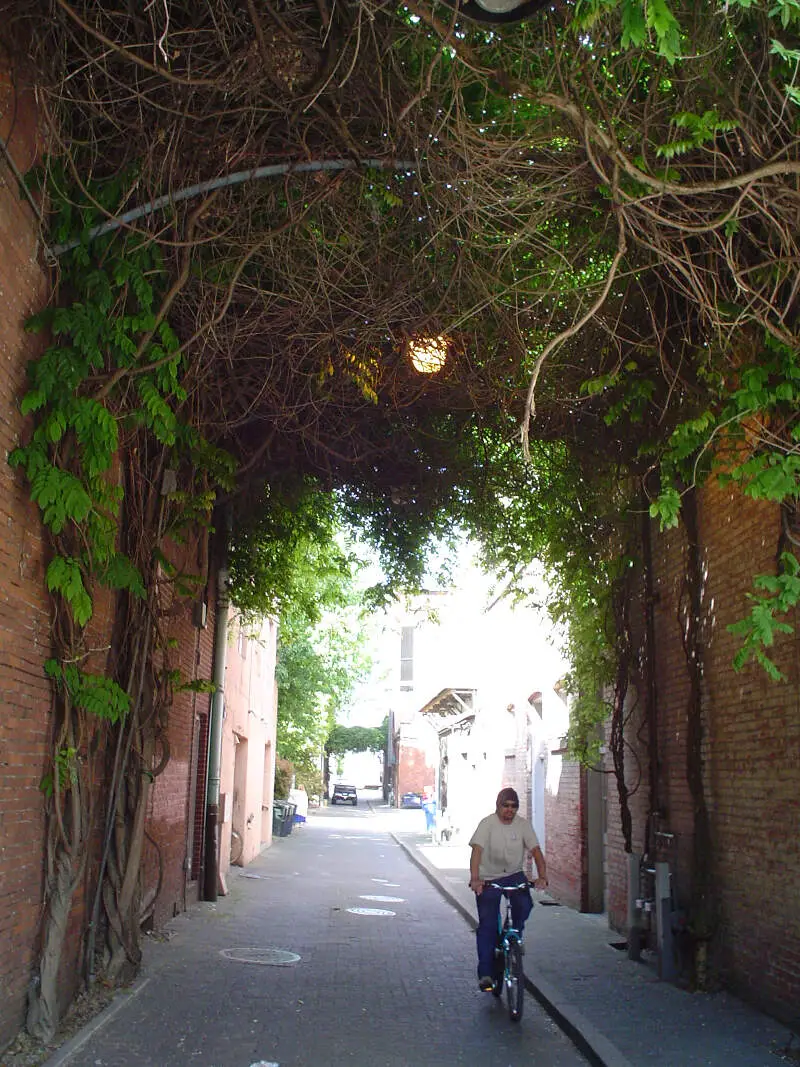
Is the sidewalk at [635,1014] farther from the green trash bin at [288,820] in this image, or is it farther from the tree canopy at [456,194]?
the green trash bin at [288,820]

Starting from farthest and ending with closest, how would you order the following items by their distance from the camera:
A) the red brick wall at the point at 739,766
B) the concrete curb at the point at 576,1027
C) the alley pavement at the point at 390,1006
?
the red brick wall at the point at 739,766 → the alley pavement at the point at 390,1006 → the concrete curb at the point at 576,1027

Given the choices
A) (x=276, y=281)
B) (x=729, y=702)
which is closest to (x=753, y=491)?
(x=729, y=702)

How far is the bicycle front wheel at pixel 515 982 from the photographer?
25.6 feet

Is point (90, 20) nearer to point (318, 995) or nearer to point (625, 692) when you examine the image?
point (318, 995)

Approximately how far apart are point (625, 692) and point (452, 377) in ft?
13.9

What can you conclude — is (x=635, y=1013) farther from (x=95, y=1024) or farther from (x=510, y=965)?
(x=95, y=1024)

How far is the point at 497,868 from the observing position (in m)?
8.64

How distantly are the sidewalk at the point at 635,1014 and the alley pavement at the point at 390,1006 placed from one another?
1 cm

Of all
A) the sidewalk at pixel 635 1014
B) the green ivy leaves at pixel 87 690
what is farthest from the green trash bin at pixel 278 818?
the green ivy leaves at pixel 87 690

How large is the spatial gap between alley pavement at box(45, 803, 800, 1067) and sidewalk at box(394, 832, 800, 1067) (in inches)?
0.5

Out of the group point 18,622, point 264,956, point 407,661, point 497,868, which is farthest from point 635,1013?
point 407,661

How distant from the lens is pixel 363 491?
13.0 m

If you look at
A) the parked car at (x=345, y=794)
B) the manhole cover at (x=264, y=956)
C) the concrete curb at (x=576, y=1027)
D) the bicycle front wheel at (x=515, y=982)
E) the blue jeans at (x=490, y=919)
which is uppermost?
the blue jeans at (x=490, y=919)

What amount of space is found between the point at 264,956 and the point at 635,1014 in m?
4.06
